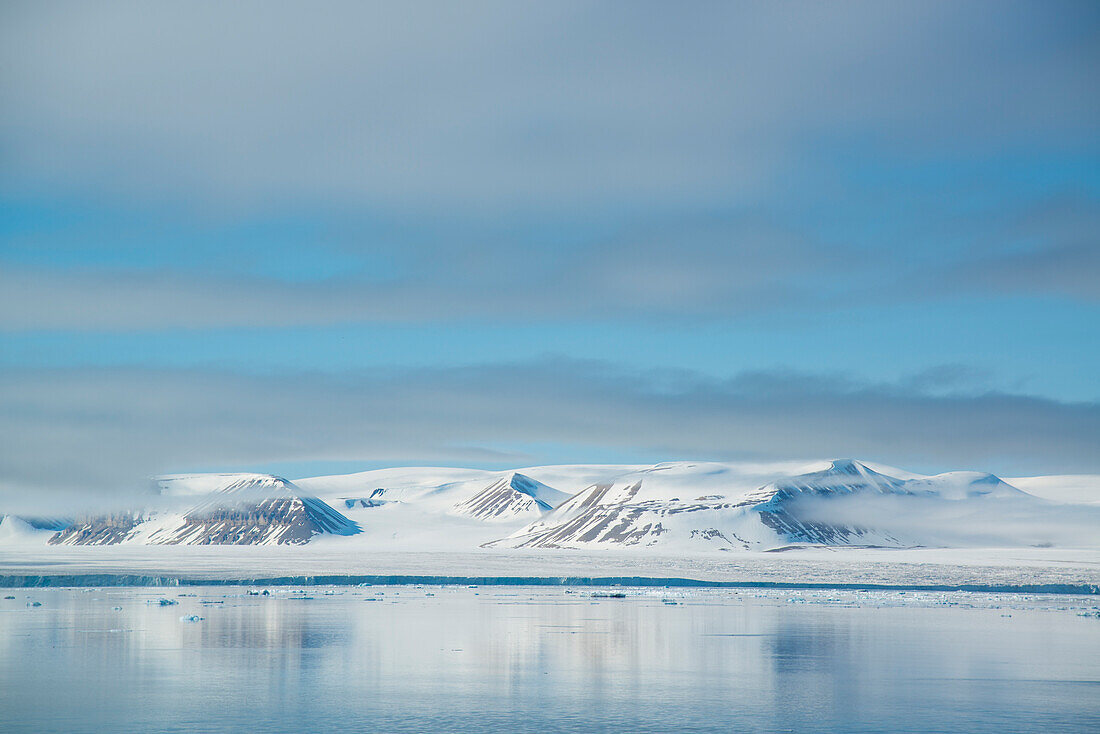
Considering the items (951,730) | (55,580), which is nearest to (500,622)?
(951,730)

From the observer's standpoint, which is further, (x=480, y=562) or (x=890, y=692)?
(x=480, y=562)

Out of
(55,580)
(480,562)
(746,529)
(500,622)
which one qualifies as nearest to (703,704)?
(500,622)

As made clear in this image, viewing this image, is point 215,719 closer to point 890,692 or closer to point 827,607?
point 890,692

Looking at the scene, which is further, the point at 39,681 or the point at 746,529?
the point at 746,529

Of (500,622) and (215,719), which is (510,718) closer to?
(215,719)

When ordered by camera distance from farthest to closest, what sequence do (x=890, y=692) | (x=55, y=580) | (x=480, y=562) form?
(x=480, y=562), (x=55, y=580), (x=890, y=692)

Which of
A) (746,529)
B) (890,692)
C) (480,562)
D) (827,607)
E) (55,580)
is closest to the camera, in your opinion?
(890,692)
